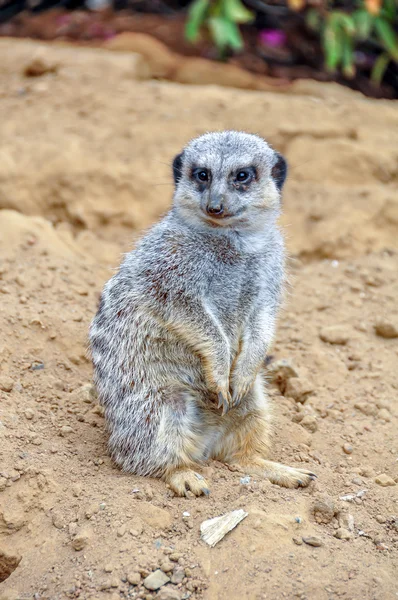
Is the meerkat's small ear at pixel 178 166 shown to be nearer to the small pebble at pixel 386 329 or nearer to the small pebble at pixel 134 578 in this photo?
the small pebble at pixel 386 329

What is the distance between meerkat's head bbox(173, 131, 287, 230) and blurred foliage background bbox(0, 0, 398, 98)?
152 inches

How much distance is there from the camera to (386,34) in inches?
266

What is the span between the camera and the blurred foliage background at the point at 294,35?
677 cm

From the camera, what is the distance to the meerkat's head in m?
2.96

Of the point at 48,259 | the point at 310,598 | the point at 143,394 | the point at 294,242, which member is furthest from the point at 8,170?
the point at 310,598

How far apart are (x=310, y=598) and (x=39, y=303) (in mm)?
2137

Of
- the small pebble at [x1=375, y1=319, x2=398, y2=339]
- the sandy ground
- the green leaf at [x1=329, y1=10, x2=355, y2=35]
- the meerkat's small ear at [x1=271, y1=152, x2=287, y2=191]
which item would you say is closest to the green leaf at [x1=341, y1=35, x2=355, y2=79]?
the green leaf at [x1=329, y1=10, x2=355, y2=35]

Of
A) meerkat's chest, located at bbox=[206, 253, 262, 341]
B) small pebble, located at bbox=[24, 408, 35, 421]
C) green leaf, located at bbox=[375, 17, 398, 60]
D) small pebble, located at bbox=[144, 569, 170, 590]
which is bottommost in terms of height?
small pebble, located at bbox=[24, 408, 35, 421]

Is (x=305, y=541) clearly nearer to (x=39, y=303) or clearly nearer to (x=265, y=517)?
(x=265, y=517)

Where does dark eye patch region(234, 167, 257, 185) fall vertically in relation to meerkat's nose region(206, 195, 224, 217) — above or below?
above

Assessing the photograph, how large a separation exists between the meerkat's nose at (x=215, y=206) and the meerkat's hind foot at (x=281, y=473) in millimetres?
1031

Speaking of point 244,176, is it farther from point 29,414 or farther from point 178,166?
point 29,414

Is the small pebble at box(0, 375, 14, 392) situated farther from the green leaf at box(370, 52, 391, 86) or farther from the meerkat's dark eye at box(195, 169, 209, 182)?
the green leaf at box(370, 52, 391, 86)

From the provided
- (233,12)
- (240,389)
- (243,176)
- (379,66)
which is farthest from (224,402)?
(379,66)
